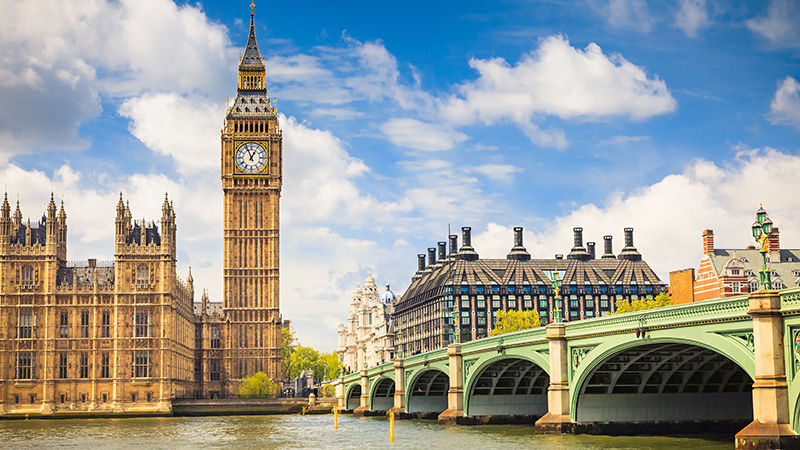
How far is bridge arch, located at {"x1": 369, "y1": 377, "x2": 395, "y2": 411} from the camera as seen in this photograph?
114594 millimetres

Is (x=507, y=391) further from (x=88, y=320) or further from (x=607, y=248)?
(x=607, y=248)

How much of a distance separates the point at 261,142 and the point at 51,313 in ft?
146

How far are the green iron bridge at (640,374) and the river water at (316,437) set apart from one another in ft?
8.13

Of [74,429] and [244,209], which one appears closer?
[74,429]

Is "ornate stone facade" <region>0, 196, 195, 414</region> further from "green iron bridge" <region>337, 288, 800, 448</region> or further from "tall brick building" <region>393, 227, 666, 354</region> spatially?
"tall brick building" <region>393, 227, 666, 354</region>

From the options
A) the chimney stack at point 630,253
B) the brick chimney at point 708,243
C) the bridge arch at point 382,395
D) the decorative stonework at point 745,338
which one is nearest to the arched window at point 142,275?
the bridge arch at point 382,395

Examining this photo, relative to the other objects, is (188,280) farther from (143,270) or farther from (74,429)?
(74,429)

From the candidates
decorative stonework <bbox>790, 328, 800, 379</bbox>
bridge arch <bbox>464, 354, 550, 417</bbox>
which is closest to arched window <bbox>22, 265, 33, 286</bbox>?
bridge arch <bbox>464, 354, 550, 417</bbox>

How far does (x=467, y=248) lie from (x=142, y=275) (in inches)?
2639

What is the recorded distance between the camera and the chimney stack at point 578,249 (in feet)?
586

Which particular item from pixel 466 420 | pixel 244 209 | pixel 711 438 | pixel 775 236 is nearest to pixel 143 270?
pixel 244 209

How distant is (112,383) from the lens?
126312 millimetres

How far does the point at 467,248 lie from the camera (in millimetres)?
179625

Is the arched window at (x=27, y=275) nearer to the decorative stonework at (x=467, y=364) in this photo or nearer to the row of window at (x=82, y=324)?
the row of window at (x=82, y=324)
